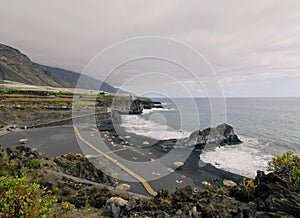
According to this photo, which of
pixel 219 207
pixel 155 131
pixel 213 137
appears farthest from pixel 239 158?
pixel 219 207

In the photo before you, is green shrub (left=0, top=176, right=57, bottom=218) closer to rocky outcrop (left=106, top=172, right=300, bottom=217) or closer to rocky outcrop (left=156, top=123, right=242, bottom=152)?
rocky outcrop (left=106, top=172, right=300, bottom=217)

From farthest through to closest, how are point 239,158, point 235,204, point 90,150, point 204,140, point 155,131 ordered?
point 155,131 < point 204,140 < point 239,158 < point 90,150 < point 235,204

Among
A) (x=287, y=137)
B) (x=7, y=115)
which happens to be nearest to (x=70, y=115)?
(x=7, y=115)

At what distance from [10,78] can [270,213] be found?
15122 cm

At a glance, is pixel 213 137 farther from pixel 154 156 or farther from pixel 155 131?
pixel 155 131

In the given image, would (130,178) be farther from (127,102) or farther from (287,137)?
(127,102)

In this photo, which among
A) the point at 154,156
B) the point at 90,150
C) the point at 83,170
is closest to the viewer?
the point at 83,170

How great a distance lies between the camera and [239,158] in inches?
932

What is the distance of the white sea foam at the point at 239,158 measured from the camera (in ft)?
66.3

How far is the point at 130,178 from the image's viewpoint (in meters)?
15.4

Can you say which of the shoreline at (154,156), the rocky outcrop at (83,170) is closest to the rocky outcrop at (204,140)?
the shoreline at (154,156)

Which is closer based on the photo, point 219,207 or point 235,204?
point 219,207

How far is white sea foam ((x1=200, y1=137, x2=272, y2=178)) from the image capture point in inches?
796

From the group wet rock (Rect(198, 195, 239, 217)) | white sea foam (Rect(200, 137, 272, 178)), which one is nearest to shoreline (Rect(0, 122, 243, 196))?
white sea foam (Rect(200, 137, 272, 178))
